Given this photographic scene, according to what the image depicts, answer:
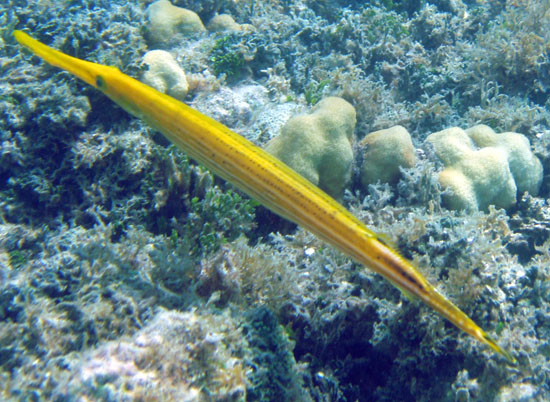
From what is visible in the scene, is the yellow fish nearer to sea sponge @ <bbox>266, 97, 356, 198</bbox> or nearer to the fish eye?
the fish eye

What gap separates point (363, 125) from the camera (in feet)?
19.1

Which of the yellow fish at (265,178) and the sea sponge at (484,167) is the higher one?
the yellow fish at (265,178)

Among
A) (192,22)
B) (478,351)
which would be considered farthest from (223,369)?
(192,22)

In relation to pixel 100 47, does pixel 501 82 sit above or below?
above

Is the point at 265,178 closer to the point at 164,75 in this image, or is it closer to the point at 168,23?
the point at 164,75

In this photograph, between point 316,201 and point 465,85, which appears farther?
point 465,85

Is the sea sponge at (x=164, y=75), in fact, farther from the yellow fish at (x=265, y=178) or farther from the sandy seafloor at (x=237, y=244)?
the yellow fish at (x=265, y=178)

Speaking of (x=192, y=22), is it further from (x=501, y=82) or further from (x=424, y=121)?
(x=501, y=82)

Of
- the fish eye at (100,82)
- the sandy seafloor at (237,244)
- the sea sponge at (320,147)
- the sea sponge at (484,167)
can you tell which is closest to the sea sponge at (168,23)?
the sandy seafloor at (237,244)

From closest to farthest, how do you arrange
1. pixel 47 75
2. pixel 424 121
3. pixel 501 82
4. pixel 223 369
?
pixel 223 369 → pixel 47 75 → pixel 424 121 → pixel 501 82

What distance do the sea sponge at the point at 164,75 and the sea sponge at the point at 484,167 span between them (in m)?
4.12

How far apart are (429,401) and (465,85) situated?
6.08m

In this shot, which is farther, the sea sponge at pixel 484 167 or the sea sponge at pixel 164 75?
the sea sponge at pixel 164 75

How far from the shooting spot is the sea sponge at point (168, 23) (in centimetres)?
671
